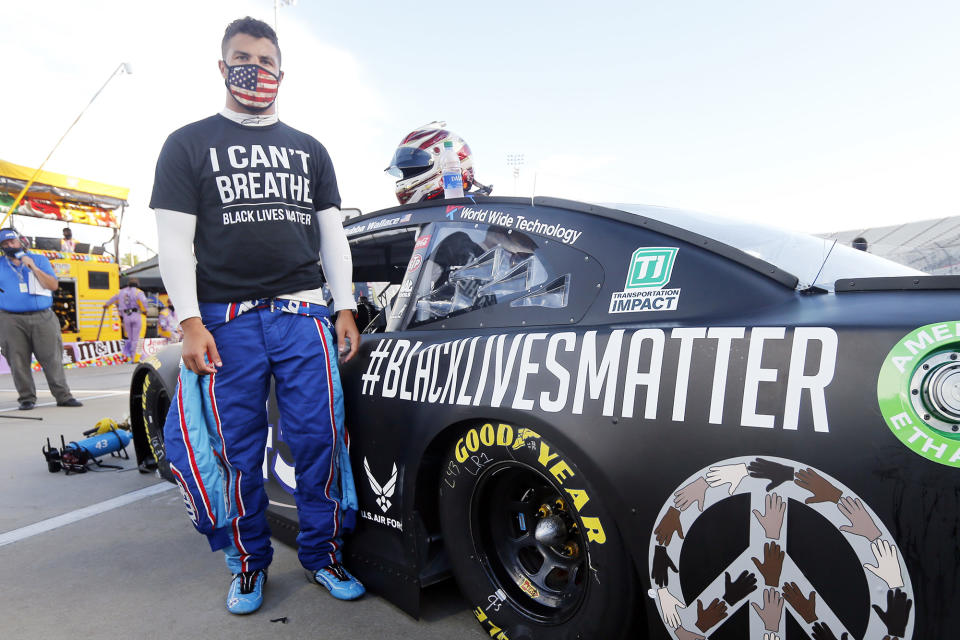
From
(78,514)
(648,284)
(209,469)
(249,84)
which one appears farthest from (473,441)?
(78,514)

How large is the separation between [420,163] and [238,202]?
96 cm

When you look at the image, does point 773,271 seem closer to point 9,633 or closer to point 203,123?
point 203,123

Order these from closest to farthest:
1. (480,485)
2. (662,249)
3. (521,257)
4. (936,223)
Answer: (662,249) → (480,485) → (521,257) → (936,223)

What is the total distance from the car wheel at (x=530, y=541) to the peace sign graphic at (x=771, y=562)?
126 mm

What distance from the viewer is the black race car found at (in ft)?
3.22

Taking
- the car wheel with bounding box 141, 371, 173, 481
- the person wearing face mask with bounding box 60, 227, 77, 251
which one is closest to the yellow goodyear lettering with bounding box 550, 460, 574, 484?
the car wheel with bounding box 141, 371, 173, 481

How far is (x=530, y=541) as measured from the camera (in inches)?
62.5

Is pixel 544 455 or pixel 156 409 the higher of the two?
pixel 544 455

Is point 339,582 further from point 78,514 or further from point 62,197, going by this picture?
point 62,197

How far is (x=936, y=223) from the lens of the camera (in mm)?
5793

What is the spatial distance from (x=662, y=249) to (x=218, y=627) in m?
1.78

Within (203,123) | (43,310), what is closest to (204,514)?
(203,123)

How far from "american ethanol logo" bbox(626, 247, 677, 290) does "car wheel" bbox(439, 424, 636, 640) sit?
1.47 ft

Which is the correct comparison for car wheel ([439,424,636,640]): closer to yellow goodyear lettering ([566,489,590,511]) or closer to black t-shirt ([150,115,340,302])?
yellow goodyear lettering ([566,489,590,511])
